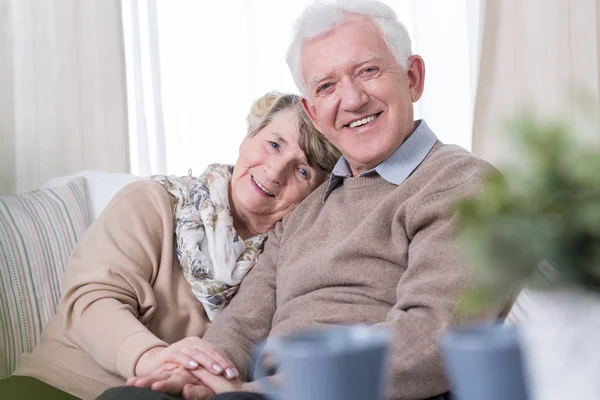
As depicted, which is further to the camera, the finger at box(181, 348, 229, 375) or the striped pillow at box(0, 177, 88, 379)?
the striped pillow at box(0, 177, 88, 379)

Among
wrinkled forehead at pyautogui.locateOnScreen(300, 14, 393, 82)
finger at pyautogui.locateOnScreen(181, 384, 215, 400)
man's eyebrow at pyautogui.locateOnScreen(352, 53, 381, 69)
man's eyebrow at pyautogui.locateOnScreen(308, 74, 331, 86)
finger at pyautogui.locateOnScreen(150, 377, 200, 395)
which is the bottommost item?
finger at pyautogui.locateOnScreen(181, 384, 215, 400)

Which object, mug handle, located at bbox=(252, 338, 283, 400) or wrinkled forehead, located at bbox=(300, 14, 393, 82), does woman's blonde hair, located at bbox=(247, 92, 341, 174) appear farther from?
mug handle, located at bbox=(252, 338, 283, 400)

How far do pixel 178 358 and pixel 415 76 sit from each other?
90 cm

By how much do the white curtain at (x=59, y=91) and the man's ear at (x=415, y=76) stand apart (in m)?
1.60

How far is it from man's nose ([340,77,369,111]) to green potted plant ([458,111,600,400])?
107cm

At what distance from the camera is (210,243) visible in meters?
1.78

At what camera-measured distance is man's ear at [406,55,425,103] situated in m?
1.75

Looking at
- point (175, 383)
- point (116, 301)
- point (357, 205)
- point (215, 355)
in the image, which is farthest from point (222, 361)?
point (357, 205)

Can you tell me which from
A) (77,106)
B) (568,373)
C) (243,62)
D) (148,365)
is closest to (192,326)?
(148,365)

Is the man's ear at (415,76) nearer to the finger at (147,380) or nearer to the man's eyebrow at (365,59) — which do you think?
the man's eyebrow at (365,59)

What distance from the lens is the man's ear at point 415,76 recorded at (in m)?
1.75

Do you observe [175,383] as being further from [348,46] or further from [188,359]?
[348,46]

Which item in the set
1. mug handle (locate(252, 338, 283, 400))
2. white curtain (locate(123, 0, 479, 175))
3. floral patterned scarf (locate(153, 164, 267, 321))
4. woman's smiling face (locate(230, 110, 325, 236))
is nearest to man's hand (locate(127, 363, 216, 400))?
mug handle (locate(252, 338, 283, 400))

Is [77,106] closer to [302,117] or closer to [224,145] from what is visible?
[224,145]
